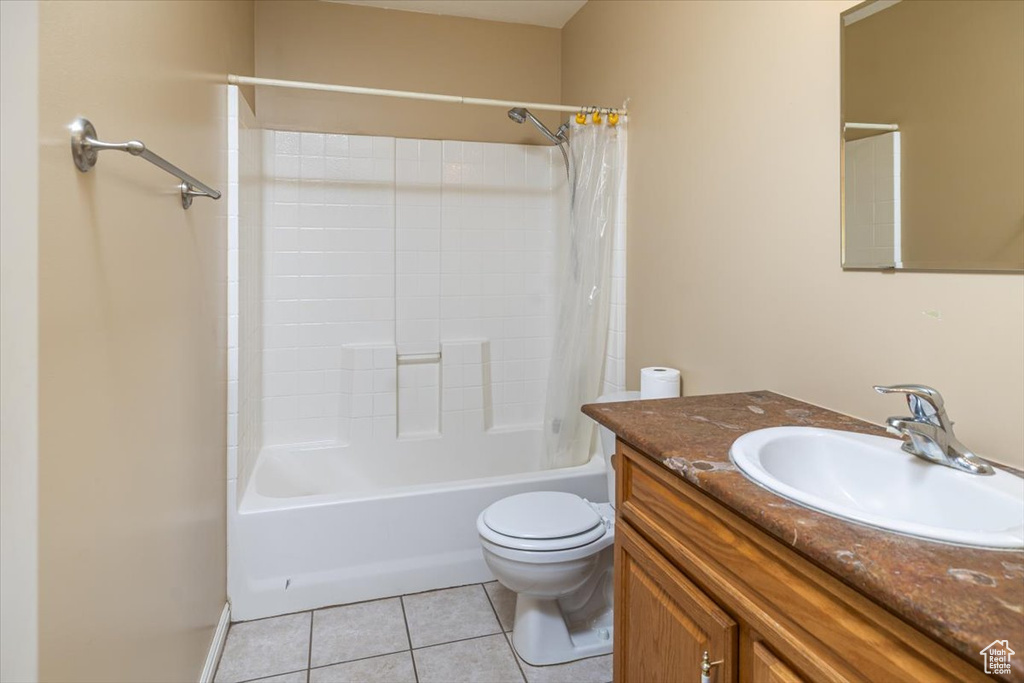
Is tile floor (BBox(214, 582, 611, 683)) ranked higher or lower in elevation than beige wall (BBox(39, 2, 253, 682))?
lower

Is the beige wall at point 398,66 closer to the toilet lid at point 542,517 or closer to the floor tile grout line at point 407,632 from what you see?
the toilet lid at point 542,517

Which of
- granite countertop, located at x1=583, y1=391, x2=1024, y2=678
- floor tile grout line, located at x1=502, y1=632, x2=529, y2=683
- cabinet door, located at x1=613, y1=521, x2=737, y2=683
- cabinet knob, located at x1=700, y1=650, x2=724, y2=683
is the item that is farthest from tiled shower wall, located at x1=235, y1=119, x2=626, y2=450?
cabinet knob, located at x1=700, y1=650, x2=724, y2=683

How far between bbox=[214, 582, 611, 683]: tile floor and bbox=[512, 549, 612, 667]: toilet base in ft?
0.10

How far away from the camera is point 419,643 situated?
1.83 m

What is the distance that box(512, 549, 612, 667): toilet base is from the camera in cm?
175

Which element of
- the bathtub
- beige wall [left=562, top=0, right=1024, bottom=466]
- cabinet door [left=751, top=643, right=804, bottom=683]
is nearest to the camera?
cabinet door [left=751, top=643, right=804, bottom=683]

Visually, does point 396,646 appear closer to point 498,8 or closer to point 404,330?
point 404,330

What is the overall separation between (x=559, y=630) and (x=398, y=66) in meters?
2.56

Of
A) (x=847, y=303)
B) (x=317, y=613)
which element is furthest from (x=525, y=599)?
(x=847, y=303)

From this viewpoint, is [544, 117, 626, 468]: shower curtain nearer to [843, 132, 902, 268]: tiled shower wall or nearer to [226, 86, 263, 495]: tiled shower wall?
[843, 132, 902, 268]: tiled shower wall

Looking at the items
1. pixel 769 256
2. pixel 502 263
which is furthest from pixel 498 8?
pixel 769 256

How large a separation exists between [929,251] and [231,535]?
7.00ft

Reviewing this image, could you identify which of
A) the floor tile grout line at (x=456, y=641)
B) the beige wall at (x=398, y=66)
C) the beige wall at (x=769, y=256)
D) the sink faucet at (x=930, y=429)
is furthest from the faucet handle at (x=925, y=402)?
the beige wall at (x=398, y=66)

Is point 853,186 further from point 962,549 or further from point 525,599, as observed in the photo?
point 525,599
